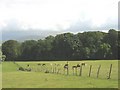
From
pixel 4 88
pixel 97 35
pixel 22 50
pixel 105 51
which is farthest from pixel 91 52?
pixel 4 88

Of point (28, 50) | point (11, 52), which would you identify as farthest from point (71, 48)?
point (11, 52)

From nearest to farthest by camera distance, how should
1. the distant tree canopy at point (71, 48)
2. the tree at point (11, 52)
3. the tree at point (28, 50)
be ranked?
the distant tree canopy at point (71, 48) < the tree at point (28, 50) < the tree at point (11, 52)

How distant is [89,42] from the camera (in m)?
184

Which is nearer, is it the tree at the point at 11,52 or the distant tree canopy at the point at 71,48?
the distant tree canopy at the point at 71,48

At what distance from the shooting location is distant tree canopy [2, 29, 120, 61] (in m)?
165

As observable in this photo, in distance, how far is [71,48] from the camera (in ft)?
582

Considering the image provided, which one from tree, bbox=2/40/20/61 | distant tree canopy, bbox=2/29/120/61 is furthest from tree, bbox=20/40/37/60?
tree, bbox=2/40/20/61

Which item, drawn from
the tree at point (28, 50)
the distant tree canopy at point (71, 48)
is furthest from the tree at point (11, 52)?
the tree at point (28, 50)

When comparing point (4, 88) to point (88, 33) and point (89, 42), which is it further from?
point (88, 33)

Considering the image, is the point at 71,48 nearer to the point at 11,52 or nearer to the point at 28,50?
the point at 28,50

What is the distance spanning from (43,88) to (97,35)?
160m

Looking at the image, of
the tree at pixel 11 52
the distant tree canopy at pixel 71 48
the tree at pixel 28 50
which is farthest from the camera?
the tree at pixel 11 52

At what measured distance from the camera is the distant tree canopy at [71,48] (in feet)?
542

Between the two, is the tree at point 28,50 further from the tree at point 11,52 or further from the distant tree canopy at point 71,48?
the tree at point 11,52
